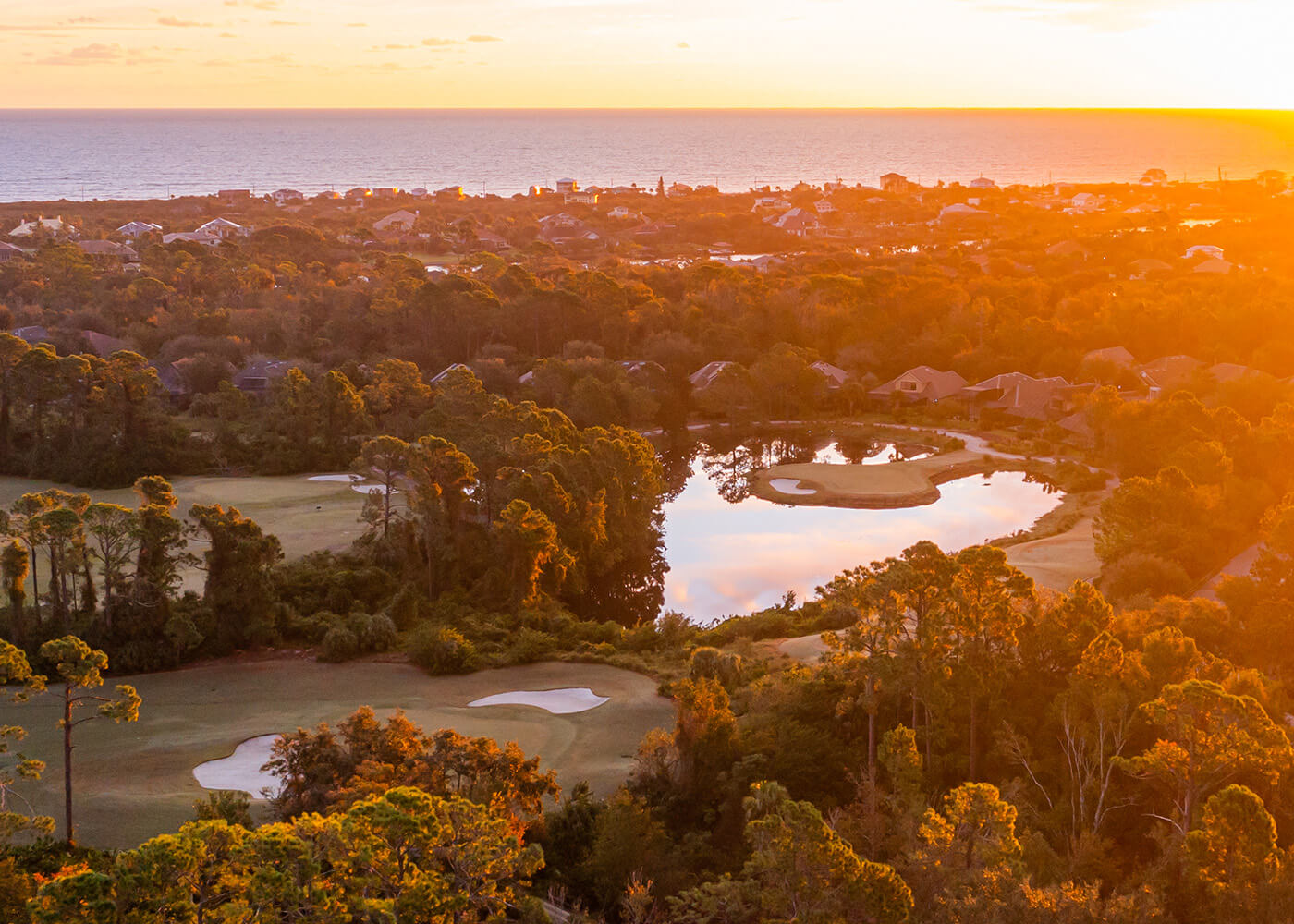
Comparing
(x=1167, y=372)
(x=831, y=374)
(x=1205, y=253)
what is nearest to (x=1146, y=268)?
(x=1205, y=253)

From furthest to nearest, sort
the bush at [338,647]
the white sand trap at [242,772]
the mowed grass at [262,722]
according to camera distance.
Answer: the bush at [338,647] < the white sand trap at [242,772] < the mowed grass at [262,722]

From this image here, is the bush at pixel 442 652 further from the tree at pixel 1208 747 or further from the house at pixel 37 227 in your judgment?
the house at pixel 37 227

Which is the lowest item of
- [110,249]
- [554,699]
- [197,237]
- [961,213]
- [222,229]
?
[554,699]

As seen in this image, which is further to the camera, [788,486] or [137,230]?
[137,230]

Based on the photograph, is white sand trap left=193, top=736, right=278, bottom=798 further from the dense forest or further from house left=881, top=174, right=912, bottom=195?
house left=881, top=174, right=912, bottom=195

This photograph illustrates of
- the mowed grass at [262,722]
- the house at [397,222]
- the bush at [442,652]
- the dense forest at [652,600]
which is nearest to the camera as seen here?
the dense forest at [652,600]

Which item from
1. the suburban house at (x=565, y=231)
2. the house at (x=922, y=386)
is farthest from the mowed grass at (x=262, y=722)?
the suburban house at (x=565, y=231)

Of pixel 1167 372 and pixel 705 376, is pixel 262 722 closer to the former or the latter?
pixel 705 376

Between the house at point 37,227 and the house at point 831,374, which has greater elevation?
the house at point 37,227
